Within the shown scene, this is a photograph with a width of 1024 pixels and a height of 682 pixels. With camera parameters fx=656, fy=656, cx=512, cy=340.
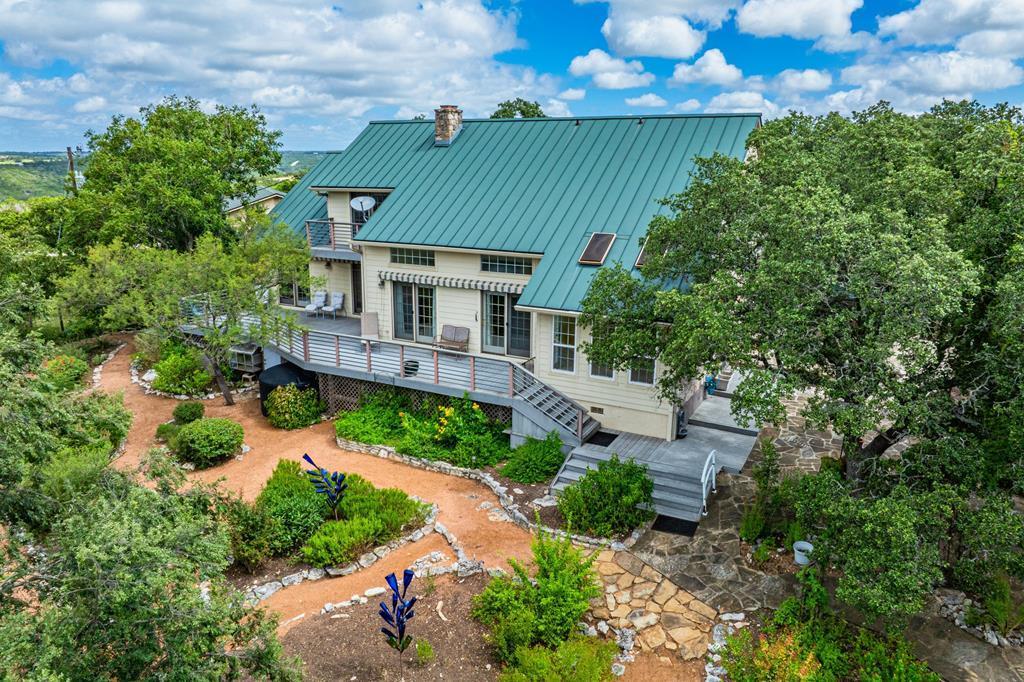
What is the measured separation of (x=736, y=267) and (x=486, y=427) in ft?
31.3

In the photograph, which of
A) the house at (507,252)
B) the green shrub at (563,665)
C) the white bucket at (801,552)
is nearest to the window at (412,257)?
the house at (507,252)

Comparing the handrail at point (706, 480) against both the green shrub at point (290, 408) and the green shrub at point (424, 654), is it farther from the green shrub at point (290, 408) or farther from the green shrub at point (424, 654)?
the green shrub at point (290, 408)

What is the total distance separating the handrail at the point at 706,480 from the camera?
51.1ft

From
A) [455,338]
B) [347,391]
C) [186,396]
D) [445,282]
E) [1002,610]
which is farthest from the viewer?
[186,396]

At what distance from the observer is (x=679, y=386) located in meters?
14.2

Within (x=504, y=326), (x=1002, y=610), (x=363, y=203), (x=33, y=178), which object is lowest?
(x=1002, y=610)

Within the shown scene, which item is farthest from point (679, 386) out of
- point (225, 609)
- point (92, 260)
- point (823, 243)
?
point (92, 260)

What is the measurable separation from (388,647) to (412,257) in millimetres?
14418

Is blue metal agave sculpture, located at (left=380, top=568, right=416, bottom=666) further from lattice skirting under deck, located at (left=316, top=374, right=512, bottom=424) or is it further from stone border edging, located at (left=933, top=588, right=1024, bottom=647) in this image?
lattice skirting under deck, located at (left=316, top=374, right=512, bottom=424)

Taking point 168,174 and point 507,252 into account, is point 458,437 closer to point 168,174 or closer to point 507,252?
point 507,252

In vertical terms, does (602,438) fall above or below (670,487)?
above

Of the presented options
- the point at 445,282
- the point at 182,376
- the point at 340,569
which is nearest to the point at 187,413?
the point at 182,376

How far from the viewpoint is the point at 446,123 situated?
86.6 ft

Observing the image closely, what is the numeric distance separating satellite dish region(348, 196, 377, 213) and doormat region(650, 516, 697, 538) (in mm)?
16660
